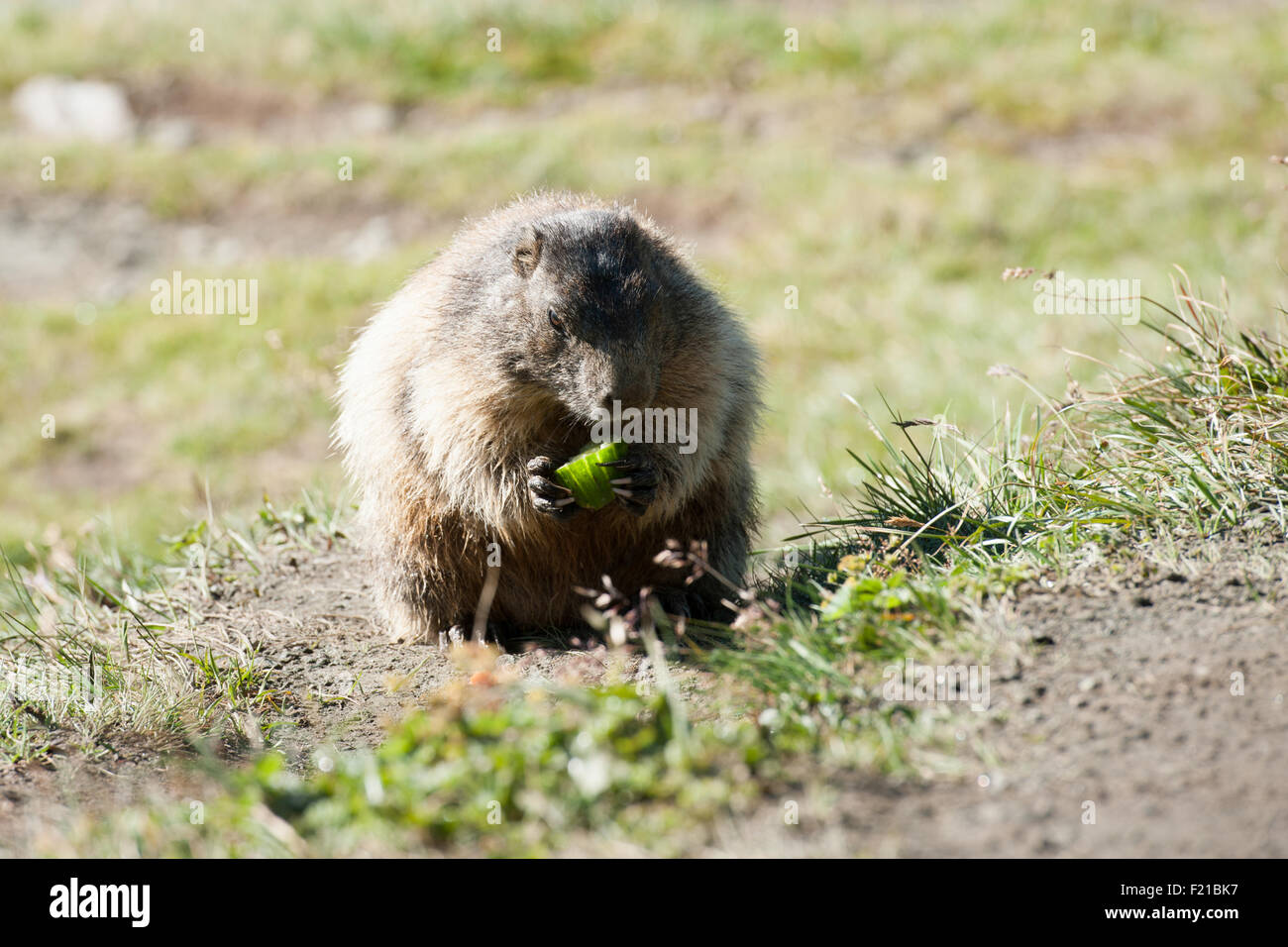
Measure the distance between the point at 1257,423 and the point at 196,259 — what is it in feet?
41.2

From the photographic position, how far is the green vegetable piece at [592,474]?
4.87 meters

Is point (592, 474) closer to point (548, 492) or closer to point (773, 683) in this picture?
point (548, 492)

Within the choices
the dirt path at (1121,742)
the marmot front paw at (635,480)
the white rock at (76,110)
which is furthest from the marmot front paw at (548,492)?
the white rock at (76,110)

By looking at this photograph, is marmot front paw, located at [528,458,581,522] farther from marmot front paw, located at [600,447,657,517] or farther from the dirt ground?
the dirt ground

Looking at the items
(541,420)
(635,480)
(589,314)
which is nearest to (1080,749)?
(635,480)

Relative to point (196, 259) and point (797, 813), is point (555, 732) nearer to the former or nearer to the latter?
point (797, 813)

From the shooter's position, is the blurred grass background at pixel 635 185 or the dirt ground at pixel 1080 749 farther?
the blurred grass background at pixel 635 185

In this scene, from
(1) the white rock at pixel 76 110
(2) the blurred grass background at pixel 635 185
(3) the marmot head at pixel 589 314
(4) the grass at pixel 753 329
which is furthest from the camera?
(1) the white rock at pixel 76 110

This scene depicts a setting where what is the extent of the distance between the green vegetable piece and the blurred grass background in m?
3.89

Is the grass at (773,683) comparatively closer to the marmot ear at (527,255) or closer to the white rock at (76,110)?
the marmot ear at (527,255)

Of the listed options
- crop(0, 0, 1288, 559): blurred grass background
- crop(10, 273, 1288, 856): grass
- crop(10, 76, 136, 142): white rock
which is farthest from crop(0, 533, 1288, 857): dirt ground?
crop(10, 76, 136, 142): white rock

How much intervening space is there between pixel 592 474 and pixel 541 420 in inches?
17.0
